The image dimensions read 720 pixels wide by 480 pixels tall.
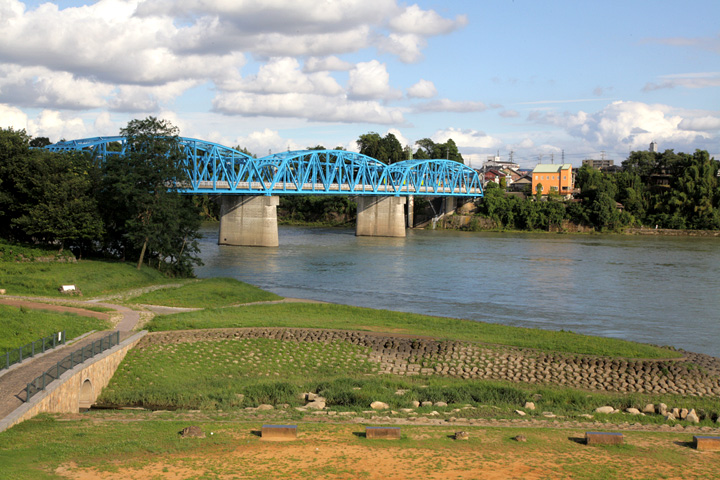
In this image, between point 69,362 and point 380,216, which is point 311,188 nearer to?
point 380,216

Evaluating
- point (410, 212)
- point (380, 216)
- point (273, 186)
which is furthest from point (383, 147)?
point (273, 186)

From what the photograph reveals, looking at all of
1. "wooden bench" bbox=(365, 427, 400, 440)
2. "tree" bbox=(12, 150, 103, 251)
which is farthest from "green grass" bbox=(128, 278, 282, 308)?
"wooden bench" bbox=(365, 427, 400, 440)

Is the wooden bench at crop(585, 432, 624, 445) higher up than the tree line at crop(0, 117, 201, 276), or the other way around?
the tree line at crop(0, 117, 201, 276)

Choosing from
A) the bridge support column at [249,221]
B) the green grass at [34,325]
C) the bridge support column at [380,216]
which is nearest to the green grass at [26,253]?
the green grass at [34,325]

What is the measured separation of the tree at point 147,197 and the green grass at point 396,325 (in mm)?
13409

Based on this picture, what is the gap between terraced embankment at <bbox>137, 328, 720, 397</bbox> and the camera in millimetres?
25156

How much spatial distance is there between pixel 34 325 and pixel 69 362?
728 centimetres

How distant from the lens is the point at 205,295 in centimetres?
4081

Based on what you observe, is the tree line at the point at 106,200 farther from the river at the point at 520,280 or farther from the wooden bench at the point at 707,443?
the wooden bench at the point at 707,443

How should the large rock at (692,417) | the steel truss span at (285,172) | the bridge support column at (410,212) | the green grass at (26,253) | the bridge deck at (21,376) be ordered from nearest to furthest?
the bridge deck at (21,376)
the large rock at (692,417)
the green grass at (26,253)
the steel truss span at (285,172)
the bridge support column at (410,212)

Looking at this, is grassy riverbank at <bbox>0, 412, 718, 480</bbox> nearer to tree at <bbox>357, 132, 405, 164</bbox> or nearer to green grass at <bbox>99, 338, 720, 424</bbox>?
green grass at <bbox>99, 338, 720, 424</bbox>

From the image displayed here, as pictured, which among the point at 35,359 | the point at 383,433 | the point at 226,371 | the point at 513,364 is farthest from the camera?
the point at 513,364

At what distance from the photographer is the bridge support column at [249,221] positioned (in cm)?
9194

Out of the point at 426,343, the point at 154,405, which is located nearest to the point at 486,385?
the point at 426,343
